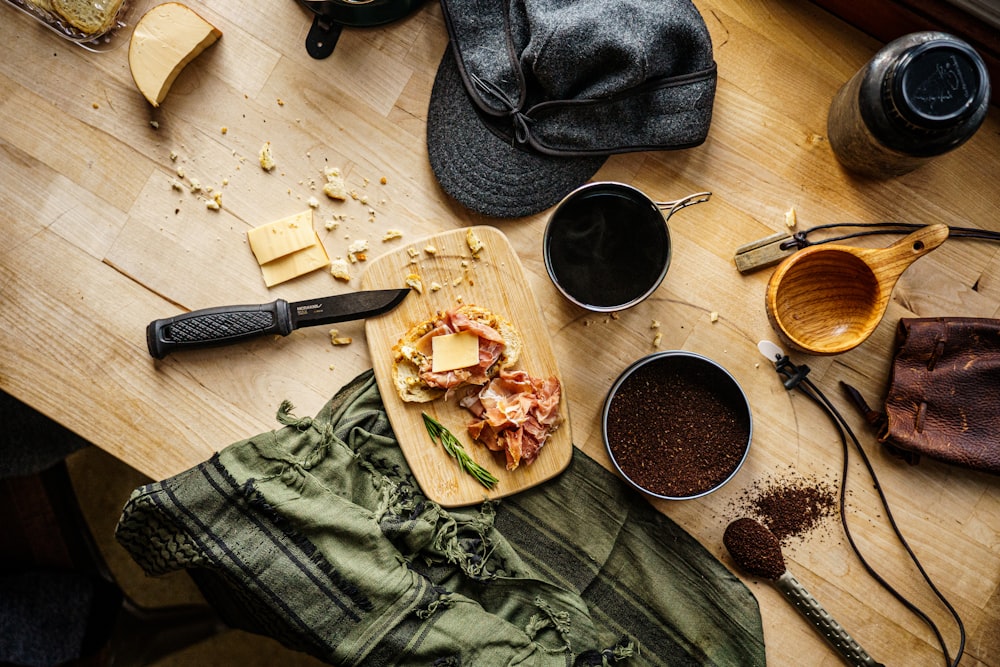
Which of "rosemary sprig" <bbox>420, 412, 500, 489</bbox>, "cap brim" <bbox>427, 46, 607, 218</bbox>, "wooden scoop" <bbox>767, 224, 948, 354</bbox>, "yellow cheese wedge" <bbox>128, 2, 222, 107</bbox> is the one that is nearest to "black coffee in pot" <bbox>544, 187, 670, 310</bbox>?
"cap brim" <bbox>427, 46, 607, 218</bbox>

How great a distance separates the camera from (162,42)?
1110mm

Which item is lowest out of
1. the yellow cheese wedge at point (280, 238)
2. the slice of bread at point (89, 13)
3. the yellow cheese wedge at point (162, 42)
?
the yellow cheese wedge at point (280, 238)

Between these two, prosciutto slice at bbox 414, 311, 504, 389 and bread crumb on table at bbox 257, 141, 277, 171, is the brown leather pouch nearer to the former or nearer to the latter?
prosciutto slice at bbox 414, 311, 504, 389

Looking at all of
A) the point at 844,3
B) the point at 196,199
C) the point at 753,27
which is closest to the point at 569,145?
the point at 753,27

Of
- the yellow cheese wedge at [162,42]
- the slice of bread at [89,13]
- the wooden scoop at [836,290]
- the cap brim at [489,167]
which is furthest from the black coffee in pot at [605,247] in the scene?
the slice of bread at [89,13]

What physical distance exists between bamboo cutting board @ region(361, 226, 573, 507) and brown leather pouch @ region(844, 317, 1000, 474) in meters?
0.58

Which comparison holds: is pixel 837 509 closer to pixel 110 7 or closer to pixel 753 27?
pixel 753 27

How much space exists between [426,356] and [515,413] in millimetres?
180

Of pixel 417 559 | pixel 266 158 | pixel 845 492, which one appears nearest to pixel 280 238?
pixel 266 158

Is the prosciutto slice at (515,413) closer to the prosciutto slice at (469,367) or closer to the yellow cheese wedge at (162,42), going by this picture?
the prosciutto slice at (469,367)

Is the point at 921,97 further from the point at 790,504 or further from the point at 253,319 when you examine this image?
the point at 253,319

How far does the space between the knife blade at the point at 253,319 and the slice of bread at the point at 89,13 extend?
1.73ft

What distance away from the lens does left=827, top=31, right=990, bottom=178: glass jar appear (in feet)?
3.08

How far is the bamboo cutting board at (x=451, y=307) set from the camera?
3.71 ft
